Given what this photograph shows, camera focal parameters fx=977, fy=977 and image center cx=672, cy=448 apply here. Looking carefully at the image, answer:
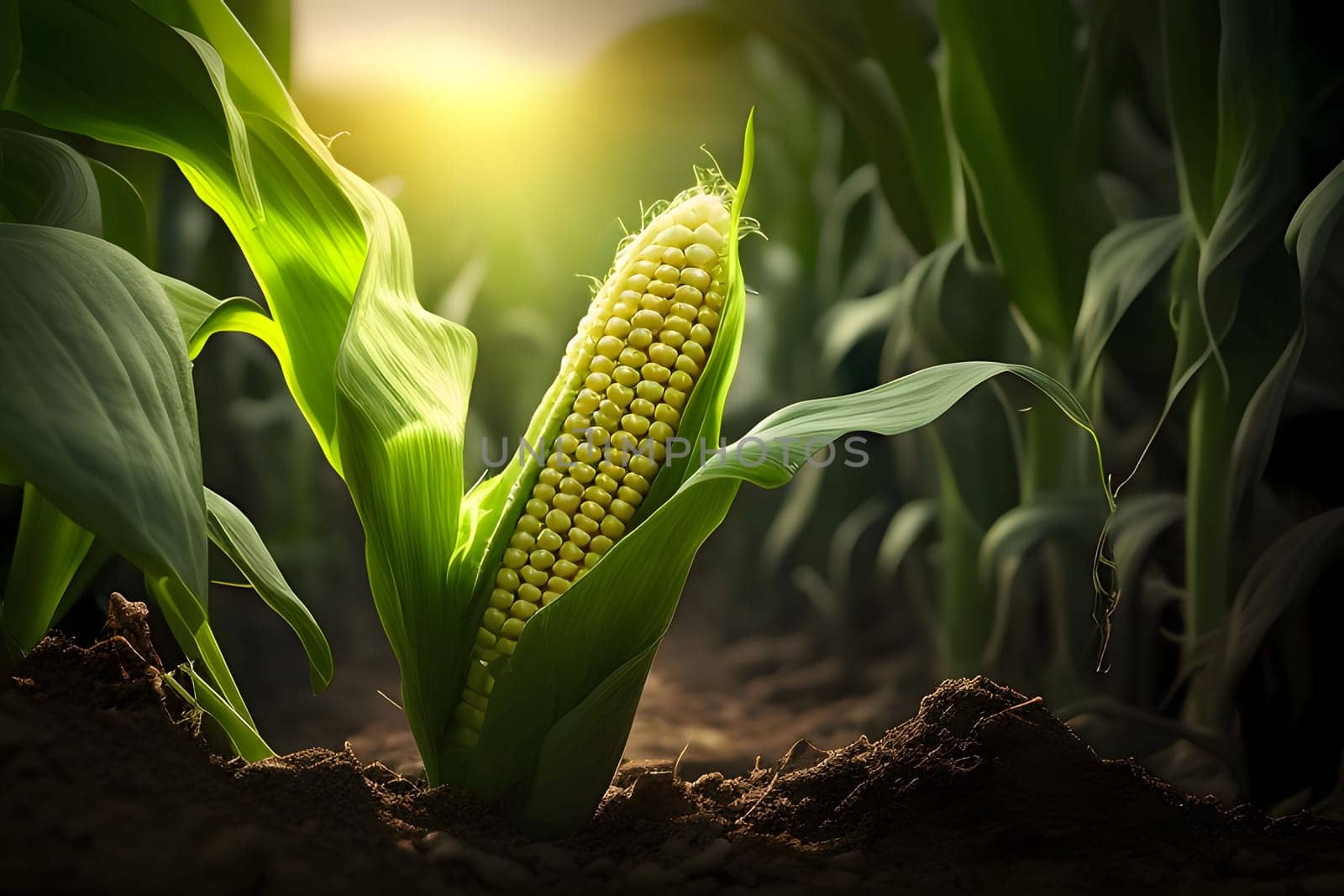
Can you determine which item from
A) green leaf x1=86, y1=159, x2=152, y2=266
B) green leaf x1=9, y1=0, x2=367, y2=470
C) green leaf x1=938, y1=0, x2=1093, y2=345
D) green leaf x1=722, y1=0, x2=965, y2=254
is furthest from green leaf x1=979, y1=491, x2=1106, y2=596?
green leaf x1=86, y1=159, x2=152, y2=266

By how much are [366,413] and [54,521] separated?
186 mm

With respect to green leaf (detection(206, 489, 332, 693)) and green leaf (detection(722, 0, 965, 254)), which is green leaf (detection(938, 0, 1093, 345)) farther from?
green leaf (detection(206, 489, 332, 693))

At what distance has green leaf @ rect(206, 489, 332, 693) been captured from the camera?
416 millimetres

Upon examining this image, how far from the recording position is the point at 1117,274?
702 millimetres

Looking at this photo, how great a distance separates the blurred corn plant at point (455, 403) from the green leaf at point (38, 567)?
2.9 inches

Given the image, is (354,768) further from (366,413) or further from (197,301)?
(197,301)

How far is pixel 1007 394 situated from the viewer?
31.7 inches

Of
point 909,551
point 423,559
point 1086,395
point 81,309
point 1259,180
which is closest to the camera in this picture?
point 81,309

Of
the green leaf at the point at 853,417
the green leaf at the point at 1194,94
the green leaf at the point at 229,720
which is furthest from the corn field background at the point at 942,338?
the green leaf at the point at 229,720

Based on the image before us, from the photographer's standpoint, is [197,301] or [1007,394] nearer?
[197,301]

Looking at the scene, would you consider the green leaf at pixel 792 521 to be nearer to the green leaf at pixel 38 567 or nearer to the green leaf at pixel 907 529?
the green leaf at pixel 907 529

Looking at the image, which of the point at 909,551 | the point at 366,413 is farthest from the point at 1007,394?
the point at 366,413

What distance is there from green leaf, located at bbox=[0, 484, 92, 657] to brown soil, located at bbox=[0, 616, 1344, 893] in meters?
0.03

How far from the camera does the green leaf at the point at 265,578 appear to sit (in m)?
0.42
